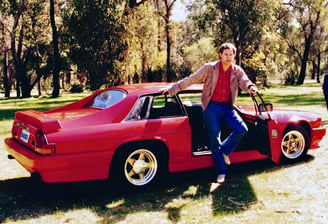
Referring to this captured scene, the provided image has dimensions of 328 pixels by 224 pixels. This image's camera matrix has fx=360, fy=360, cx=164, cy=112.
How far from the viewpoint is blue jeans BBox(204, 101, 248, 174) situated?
15.6ft

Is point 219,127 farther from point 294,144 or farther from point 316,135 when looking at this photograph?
point 316,135

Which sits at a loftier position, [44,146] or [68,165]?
[44,146]

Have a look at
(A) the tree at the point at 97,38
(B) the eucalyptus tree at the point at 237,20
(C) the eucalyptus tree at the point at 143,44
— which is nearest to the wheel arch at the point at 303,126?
(B) the eucalyptus tree at the point at 237,20

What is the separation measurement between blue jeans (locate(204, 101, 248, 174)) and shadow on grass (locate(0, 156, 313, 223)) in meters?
0.48

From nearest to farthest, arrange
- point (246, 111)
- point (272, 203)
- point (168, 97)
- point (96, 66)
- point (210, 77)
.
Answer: point (272, 203) < point (210, 77) < point (168, 97) < point (246, 111) < point (96, 66)

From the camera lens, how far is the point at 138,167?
4688 millimetres

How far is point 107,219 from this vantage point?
3.93 meters

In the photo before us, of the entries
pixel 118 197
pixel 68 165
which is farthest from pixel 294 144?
pixel 68 165

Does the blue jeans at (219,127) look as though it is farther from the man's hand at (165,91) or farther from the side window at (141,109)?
the side window at (141,109)

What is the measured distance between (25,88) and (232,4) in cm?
2028

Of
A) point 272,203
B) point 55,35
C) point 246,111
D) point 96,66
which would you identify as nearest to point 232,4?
point 96,66

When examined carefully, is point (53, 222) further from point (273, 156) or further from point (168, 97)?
point (273, 156)

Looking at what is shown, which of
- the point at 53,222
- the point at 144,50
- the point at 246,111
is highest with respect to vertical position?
the point at 144,50

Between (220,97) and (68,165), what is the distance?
2.12 metres
